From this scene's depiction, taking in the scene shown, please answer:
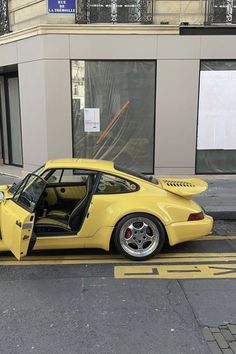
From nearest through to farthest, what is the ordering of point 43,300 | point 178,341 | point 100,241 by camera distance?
point 178,341 → point 43,300 → point 100,241

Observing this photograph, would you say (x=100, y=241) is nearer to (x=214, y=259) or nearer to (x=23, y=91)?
(x=214, y=259)

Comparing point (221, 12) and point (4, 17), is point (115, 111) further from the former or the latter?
point (4, 17)

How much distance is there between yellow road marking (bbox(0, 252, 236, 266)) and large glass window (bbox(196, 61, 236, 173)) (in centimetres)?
522

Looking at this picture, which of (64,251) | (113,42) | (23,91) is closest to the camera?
(64,251)

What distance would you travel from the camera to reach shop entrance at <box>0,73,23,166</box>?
1184 cm

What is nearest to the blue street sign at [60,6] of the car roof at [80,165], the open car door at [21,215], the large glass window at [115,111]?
the large glass window at [115,111]

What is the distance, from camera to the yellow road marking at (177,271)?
4.86 metres

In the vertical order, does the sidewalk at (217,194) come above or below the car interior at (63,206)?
below

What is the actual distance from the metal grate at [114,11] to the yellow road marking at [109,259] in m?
6.38

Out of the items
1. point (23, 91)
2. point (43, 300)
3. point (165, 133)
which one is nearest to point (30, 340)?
point (43, 300)

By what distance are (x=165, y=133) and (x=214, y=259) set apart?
17.3 feet

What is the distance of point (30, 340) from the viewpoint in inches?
137

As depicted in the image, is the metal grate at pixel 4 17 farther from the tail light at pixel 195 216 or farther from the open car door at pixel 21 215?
the tail light at pixel 195 216

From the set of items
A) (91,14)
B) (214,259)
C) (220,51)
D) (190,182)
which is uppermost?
(91,14)
